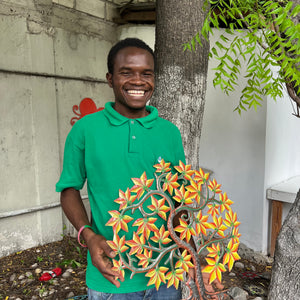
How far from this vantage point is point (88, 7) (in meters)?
3.94

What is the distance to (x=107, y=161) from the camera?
1129mm

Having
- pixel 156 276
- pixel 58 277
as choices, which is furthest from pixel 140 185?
pixel 58 277

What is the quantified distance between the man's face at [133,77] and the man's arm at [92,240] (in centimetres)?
42

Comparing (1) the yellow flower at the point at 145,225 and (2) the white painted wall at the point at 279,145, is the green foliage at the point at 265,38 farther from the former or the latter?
(2) the white painted wall at the point at 279,145

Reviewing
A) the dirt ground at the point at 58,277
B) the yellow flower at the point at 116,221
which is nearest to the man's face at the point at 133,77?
the yellow flower at the point at 116,221

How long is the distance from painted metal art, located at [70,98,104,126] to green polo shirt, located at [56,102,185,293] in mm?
2818

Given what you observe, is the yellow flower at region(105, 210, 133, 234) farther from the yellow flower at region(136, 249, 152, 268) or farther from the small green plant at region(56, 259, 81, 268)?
the small green plant at region(56, 259, 81, 268)

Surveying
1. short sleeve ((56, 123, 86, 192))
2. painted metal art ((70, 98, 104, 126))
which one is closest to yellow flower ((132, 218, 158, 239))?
short sleeve ((56, 123, 86, 192))

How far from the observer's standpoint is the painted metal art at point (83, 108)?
3.89 m

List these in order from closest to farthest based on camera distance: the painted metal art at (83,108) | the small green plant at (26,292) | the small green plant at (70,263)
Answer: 1. the small green plant at (26,292)
2. the small green plant at (70,263)
3. the painted metal art at (83,108)

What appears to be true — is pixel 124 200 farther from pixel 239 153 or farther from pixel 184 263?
pixel 239 153

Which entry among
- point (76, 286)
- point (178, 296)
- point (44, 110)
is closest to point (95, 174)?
point (178, 296)

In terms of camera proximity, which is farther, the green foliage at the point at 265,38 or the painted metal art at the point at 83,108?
the painted metal art at the point at 83,108

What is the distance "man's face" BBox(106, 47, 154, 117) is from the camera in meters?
1.12
